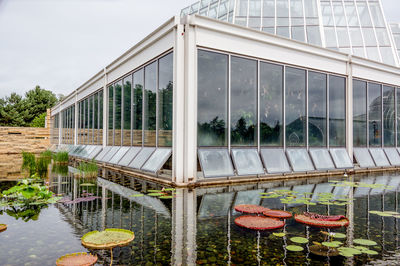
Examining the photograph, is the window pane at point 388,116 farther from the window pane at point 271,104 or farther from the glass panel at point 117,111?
the glass panel at point 117,111

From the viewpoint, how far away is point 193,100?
22.9 ft

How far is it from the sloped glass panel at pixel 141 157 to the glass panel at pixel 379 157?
8343mm

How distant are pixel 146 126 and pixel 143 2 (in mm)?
5494

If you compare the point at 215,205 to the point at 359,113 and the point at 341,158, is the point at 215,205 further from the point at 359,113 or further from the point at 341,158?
the point at 359,113

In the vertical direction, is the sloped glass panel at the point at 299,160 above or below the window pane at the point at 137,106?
below

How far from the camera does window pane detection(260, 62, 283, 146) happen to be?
8.35m

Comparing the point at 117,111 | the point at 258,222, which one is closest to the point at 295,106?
the point at 258,222

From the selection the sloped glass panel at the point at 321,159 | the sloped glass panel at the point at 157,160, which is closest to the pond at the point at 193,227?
the sloped glass panel at the point at 157,160

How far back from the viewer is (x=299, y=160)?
28.3 ft

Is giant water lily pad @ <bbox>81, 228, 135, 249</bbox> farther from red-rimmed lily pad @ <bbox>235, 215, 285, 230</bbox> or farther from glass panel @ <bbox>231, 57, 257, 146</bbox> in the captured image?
glass panel @ <bbox>231, 57, 257, 146</bbox>

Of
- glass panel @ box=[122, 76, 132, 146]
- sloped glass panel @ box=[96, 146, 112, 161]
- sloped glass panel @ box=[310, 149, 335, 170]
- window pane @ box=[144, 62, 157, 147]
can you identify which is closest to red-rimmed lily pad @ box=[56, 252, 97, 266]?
window pane @ box=[144, 62, 157, 147]

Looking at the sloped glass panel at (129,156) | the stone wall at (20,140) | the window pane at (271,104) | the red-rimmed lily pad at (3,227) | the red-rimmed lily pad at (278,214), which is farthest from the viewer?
the stone wall at (20,140)

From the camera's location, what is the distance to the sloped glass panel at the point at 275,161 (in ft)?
25.7

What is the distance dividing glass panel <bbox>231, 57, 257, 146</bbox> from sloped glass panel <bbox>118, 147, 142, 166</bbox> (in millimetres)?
3421
